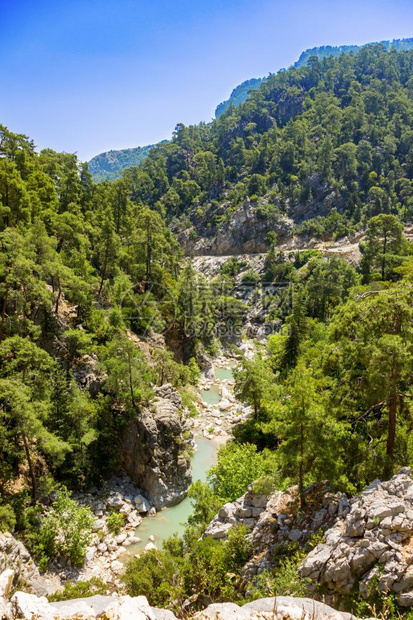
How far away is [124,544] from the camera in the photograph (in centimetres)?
2011

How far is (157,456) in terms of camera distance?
24.5 metres

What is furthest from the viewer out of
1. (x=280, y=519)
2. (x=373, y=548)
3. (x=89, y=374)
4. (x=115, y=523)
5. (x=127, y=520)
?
(x=89, y=374)

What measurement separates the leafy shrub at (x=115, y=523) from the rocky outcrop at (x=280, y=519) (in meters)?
7.56

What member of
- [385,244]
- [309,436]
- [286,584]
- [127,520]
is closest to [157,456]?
[127,520]

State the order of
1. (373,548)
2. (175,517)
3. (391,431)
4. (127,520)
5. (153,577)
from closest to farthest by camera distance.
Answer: (373,548), (391,431), (153,577), (127,520), (175,517)

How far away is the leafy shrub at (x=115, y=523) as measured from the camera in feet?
68.2

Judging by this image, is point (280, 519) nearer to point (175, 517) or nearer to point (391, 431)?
point (391, 431)

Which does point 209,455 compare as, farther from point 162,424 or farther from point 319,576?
point 319,576

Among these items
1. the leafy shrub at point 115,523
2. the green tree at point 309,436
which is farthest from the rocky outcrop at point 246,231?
the green tree at point 309,436

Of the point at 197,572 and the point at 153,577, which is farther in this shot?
the point at 153,577

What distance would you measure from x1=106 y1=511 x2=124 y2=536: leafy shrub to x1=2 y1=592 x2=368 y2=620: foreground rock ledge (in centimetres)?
1370

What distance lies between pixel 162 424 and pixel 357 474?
1529 cm

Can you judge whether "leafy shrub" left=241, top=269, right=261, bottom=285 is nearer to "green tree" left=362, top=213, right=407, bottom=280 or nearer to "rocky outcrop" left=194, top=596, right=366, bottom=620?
"green tree" left=362, top=213, right=407, bottom=280

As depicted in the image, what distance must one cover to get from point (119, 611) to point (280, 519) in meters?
8.09
